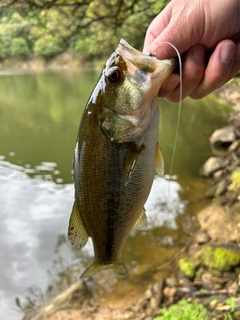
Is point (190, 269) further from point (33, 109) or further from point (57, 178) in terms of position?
point (33, 109)

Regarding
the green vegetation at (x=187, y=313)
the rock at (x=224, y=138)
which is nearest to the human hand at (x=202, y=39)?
the green vegetation at (x=187, y=313)

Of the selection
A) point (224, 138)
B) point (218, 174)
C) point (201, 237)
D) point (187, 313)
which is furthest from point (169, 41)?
point (224, 138)

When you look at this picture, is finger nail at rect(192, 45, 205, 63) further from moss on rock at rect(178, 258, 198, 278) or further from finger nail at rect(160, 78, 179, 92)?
moss on rock at rect(178, 258, 198, 278)

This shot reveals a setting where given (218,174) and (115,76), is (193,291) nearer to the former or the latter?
(115,76)

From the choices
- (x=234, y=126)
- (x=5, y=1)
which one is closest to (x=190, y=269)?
(x=234, y=126)

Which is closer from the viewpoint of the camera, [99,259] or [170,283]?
[99,259]

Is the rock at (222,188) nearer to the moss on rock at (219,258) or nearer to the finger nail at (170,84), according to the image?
the moss on rock at (219,258)

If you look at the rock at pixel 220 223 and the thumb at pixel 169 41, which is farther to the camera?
the rock at pixel 220 223
